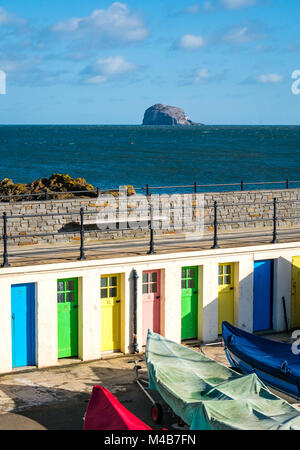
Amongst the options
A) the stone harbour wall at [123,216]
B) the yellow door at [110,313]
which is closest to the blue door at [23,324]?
the yellow door at [110,313]

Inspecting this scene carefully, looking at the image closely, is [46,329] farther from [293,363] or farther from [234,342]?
[293,363]

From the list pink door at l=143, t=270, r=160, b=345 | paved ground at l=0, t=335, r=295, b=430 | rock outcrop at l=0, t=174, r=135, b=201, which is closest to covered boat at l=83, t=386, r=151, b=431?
paved ground at l=0, t=335, r=295, b=430

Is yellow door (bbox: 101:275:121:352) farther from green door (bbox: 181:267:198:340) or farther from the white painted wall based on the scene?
green door (bbox: 181:267:198:340)

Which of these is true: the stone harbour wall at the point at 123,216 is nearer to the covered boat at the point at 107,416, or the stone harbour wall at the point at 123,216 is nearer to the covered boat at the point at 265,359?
the covered boat at the point at 265,359

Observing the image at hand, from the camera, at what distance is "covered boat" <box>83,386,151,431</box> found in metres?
9.70

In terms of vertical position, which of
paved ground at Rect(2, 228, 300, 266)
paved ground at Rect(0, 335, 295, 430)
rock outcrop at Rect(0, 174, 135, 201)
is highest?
rock outcrop at Rect(0, 174, 135, 201)

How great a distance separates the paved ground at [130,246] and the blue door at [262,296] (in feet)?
1.92

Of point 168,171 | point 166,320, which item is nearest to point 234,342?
point 166,320

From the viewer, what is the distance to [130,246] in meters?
16.5

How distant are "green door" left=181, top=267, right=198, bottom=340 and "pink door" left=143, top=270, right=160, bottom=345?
1.95 feet

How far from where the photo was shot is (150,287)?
50.6 ft

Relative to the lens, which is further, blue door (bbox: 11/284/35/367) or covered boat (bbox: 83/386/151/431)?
blue door (bbox: 11/284/35/367)

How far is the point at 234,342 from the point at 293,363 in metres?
1.40

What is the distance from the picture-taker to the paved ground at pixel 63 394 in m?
11.6
